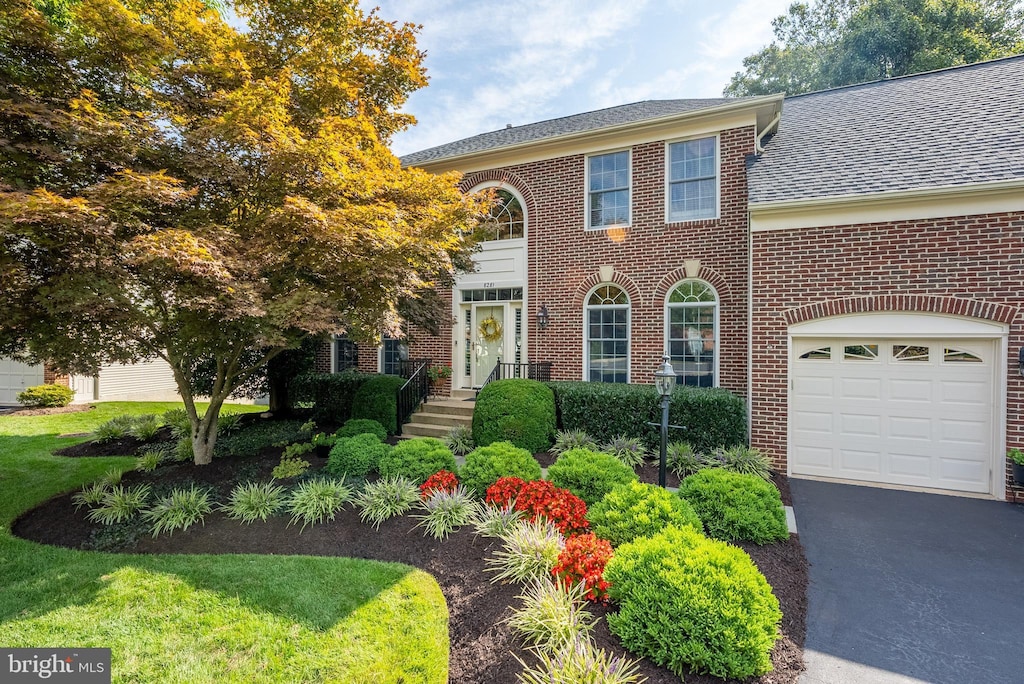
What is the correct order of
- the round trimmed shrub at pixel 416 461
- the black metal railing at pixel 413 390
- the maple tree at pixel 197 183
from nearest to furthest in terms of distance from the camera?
1. the maple tree at pixel 197 183
2. the round trimmed shrub at pixel 416 461
3. the black metal railing at pixel 413 390

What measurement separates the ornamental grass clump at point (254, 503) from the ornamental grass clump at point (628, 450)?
4.64 metres

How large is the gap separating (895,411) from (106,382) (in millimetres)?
20415

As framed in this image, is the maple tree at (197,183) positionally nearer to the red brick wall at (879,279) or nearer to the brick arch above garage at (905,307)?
the red brick wall at (879,279)

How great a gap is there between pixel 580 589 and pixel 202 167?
5654 millimetres

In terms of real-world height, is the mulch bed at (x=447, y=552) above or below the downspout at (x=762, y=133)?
below

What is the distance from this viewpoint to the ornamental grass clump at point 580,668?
2365 mm

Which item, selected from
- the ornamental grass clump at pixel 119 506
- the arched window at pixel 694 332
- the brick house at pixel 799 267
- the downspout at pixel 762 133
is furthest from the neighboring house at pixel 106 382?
the downspout at pixel 762 133

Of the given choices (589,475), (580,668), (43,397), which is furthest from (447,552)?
(43,397)

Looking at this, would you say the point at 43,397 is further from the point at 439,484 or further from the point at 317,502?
the point at 439,484

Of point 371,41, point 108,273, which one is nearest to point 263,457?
point 108,273

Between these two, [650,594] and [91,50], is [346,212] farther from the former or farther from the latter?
[650,594]

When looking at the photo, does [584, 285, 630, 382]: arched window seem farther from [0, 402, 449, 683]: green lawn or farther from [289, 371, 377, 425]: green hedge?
[0, 402, 449, 683]: green lawn

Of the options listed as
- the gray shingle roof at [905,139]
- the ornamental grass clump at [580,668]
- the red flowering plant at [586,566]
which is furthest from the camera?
the gray shingle roof at [905,139]
